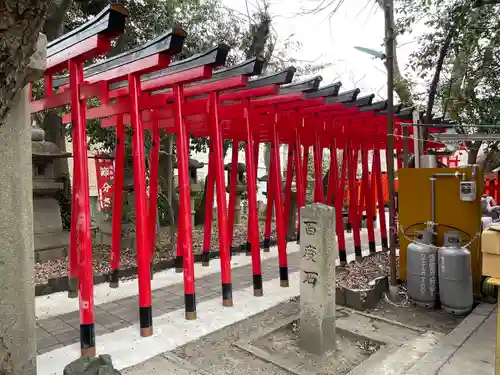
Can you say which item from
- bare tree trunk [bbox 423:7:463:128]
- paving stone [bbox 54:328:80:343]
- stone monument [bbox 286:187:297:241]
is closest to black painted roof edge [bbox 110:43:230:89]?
paving stone [bbox 54:328:80:343]

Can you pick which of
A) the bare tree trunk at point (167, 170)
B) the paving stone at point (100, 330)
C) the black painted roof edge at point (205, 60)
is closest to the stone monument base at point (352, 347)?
the paving stone at point (100, 330)

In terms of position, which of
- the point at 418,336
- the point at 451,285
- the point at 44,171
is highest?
the point at 44,171

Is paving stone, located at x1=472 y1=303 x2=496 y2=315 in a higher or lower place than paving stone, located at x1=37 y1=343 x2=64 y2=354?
lower

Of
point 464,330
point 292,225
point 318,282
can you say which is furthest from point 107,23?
point 292,225

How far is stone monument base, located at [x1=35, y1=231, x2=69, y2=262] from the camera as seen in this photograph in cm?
772

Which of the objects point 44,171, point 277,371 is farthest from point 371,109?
point 44,171

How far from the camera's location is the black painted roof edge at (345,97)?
22.9ft

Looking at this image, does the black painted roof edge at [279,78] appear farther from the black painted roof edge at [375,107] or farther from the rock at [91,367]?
the rock at [91,367]

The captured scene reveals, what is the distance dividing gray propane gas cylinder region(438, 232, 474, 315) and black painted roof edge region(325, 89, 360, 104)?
3.11 m

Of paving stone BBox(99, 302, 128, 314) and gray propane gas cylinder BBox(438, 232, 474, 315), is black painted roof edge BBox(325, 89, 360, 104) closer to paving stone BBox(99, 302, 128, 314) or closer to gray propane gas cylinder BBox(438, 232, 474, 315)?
gray propane gas cylinder BBox(438, 232, 474, 315)

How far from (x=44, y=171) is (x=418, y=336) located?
7.48 meters

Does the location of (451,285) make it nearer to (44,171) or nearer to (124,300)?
(124,300)

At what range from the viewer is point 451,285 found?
521 centimetres

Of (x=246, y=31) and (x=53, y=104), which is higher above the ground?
(x=246, y=31)
